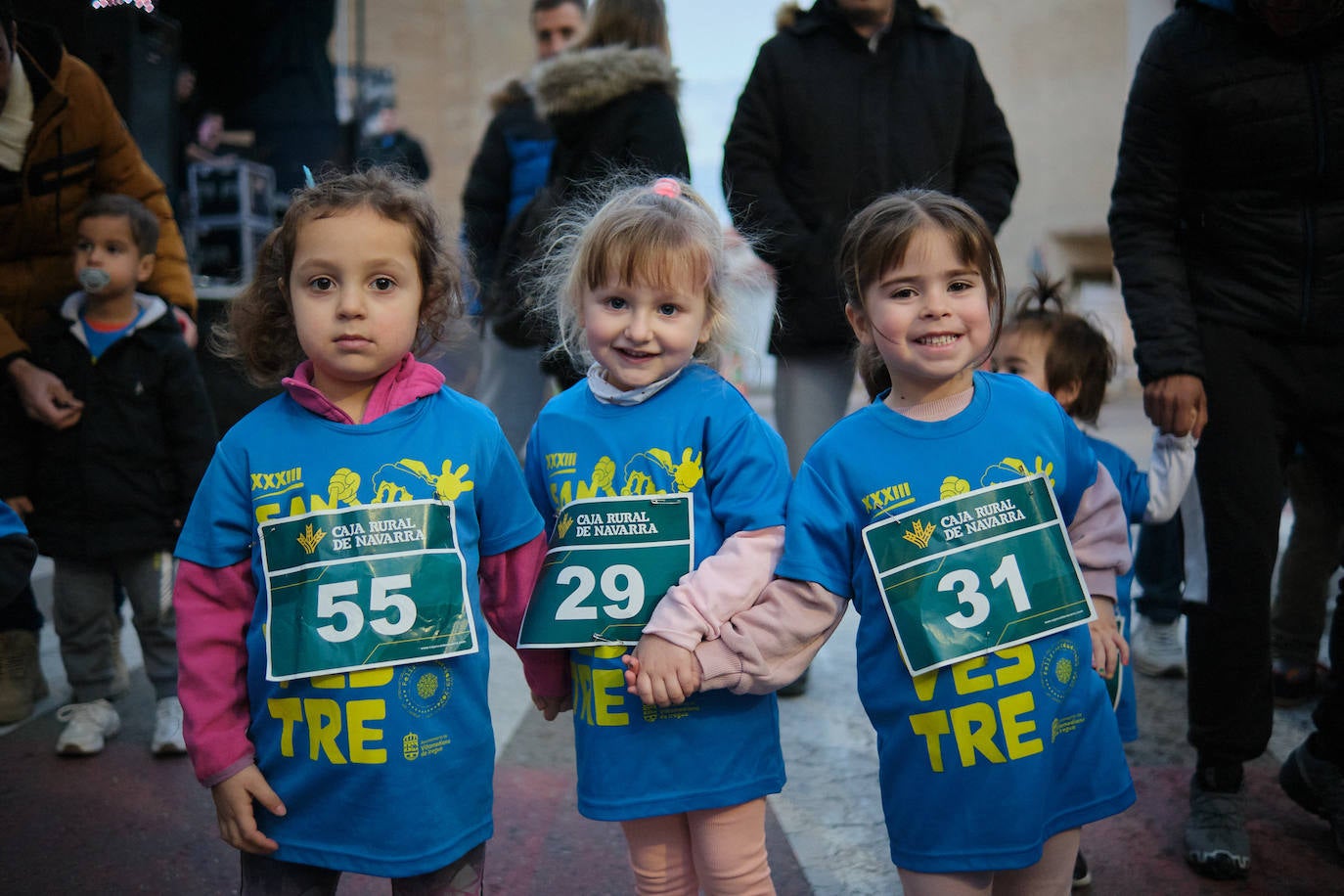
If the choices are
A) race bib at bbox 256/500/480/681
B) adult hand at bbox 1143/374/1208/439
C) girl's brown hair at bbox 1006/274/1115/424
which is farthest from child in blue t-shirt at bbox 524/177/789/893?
girl's brown hair at bbox 1006/274/1115/424

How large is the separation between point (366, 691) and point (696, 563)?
1.82 ft

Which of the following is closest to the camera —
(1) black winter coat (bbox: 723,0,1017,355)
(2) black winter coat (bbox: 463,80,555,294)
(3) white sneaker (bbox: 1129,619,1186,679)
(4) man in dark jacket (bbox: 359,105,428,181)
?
(1) black winter coat (bbox: 723,0,1017,355)

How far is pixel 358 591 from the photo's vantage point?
1698mm

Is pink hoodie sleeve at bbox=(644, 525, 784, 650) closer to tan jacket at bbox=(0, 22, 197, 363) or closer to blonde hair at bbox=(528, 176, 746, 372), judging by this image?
blonde hair at bbox=(528, 176, 746, 372)

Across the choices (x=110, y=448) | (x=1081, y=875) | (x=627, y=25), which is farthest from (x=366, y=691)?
(x=627, y=25)

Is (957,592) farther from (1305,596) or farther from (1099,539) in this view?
(1305,596)

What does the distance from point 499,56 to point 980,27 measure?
8.60 meters

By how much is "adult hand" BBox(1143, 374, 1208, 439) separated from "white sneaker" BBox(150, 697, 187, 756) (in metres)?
2.69

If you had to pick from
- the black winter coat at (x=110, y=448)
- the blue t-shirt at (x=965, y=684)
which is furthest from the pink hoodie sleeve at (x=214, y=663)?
the black winter coat at (x=110, y=448)

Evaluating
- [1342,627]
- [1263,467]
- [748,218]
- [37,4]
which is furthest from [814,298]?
[37,4]

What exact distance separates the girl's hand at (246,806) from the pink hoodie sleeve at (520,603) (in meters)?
0.44

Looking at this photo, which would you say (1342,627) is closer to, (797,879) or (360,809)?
(797,879)

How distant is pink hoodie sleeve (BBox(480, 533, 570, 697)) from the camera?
75.3 inches

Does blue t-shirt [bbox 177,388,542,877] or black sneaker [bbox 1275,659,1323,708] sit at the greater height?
blue t-shirt [bbox 177,388,542,877]
